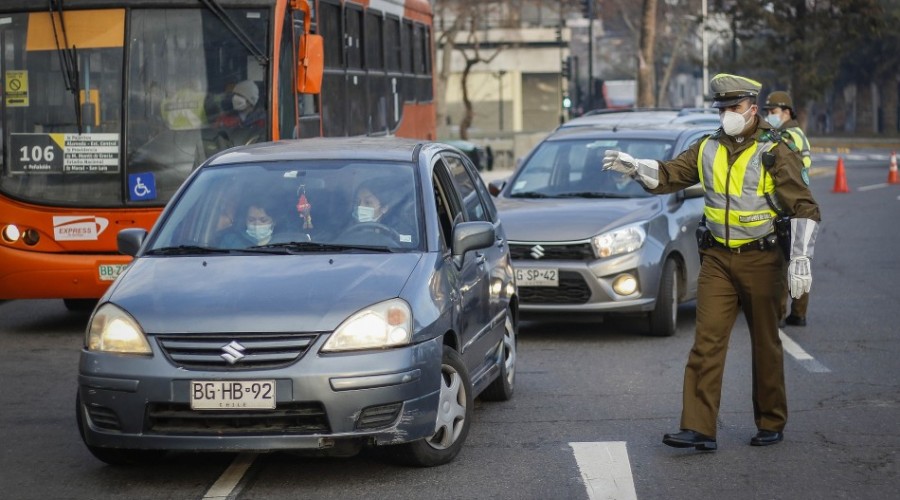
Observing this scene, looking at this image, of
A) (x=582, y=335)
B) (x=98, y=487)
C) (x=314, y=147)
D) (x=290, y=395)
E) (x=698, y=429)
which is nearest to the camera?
(x=290, y=395)

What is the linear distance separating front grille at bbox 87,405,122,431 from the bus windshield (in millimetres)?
6165

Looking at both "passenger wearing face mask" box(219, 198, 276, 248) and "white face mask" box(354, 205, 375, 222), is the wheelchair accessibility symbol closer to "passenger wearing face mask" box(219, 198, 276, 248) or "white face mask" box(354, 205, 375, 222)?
"passenger wearing face mask" box(219, 198, 276, 248)

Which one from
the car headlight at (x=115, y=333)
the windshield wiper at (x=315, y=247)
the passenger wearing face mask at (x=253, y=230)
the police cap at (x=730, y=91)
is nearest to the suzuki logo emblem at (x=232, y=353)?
the car headlight at (x=115, y=333)

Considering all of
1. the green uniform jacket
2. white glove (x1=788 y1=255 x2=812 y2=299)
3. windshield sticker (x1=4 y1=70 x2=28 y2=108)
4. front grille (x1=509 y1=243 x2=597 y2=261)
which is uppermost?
windshield sticker (x1=4 y1=70 x2=28 y2=108)

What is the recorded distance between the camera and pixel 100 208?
13.0 meters

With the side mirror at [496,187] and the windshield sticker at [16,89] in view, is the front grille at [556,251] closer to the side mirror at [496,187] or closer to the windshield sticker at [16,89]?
the side mirror at [496,187]

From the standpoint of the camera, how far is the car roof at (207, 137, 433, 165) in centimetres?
828

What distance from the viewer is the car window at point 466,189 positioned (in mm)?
8883

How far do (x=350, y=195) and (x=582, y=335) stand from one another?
4.95 metres

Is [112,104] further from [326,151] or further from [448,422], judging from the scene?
[448,422]

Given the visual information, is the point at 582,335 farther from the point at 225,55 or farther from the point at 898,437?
the point at 898,437

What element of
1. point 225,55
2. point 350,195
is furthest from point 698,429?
point 225,55

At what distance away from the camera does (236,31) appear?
1299cm

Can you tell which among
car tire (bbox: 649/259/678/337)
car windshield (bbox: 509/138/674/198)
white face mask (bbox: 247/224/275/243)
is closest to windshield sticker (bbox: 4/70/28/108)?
car windshield (bbox: 509/138/674/198)
